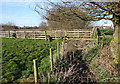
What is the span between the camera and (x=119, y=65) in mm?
3908

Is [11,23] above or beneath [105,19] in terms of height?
above

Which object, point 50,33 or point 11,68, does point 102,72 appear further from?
point 50,33

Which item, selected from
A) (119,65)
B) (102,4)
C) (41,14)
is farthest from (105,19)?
(41,14)

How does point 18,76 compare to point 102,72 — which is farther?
point 102,72

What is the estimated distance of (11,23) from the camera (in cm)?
2120

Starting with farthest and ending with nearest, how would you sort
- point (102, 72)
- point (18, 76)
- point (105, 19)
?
1. point (105, 19)
2. point (102, 72)
3. point (18, 76)

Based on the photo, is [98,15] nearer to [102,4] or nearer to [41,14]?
[102,4]

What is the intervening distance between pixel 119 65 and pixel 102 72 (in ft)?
2.99

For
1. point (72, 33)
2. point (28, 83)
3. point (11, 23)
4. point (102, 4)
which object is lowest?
point (28, 83)

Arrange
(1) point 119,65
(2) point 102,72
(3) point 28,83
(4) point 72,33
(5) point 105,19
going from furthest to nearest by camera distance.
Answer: (4) point 72,33, (5) point 105,19, (1) point 119,65, (2) point 102,72, (3) point 28,83

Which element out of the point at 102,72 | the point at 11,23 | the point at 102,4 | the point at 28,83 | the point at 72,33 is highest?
the point at 11,23

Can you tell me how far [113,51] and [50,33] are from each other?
31.1 feet

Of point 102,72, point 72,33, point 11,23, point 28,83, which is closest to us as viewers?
point 28,83

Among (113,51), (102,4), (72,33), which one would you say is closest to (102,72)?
(113,51)
